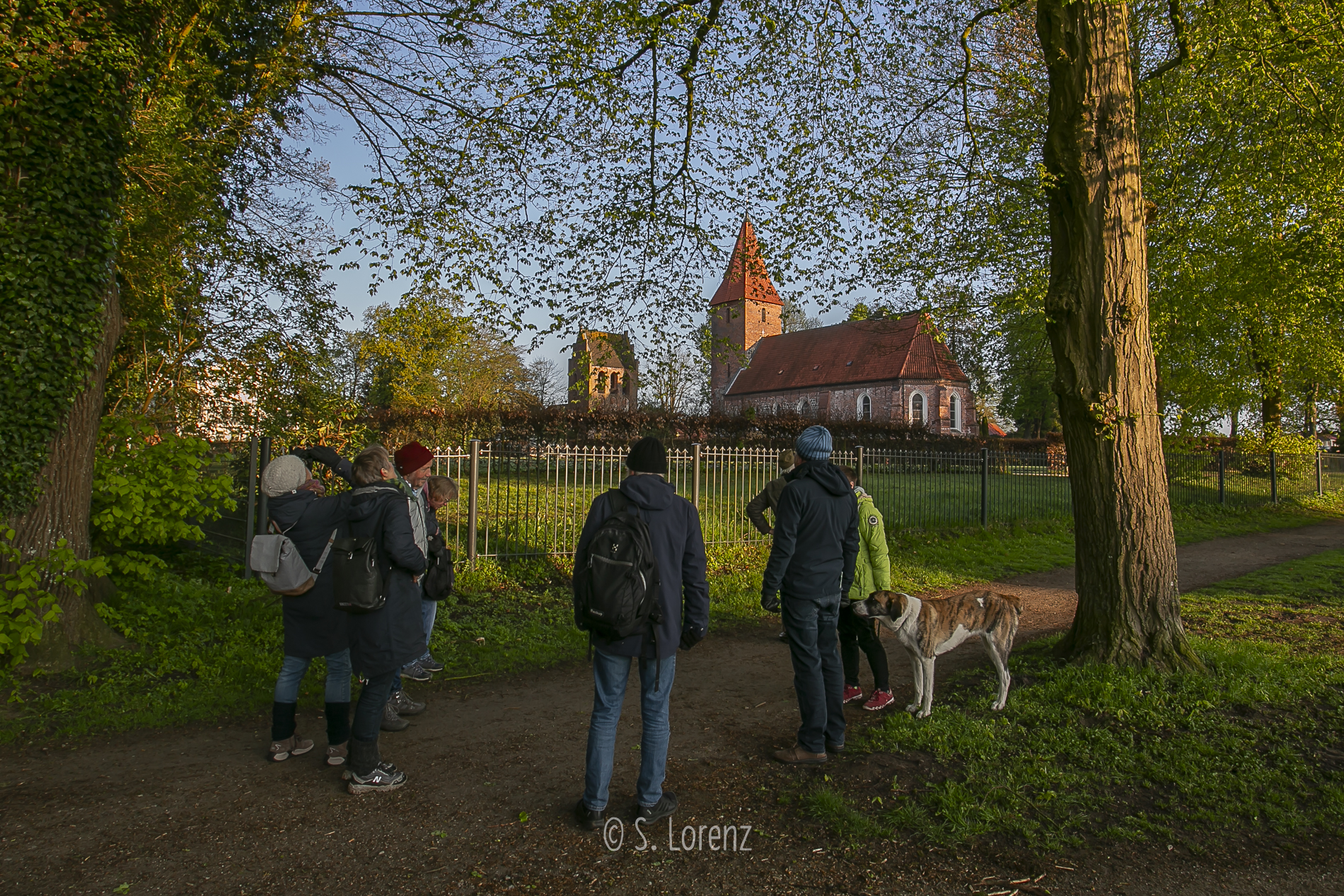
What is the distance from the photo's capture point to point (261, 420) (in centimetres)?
927

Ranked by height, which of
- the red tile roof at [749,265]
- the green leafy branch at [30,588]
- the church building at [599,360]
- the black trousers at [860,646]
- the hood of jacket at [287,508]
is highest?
the red tile roof at [749,265]

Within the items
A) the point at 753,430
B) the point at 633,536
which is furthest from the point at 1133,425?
the point at 753,430

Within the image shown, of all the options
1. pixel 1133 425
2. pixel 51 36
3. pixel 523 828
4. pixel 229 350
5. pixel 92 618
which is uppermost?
pixel 51 36

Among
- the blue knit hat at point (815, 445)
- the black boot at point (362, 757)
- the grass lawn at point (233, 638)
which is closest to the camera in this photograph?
the black boot at point (362, 757)

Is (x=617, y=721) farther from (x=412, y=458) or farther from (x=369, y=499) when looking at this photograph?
(x=412, y=458)

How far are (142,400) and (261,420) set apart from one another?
1357 millimetres

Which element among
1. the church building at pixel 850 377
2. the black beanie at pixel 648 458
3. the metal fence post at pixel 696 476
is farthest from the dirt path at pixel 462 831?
the church building at pixel 850 377

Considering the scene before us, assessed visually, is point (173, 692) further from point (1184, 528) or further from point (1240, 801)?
point (1184, 528)

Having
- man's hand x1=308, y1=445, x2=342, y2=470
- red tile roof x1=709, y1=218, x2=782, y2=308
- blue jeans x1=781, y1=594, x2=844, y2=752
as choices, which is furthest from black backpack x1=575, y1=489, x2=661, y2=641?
red tile roof x1=709, y1=218, x2=782, y2=308

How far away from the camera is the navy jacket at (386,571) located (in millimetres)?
3859

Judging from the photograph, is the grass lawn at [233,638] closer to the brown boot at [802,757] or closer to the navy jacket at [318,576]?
the navy jacket at [318,576]

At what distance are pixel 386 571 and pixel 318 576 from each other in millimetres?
532

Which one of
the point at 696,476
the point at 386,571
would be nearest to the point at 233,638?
the point at 386,571

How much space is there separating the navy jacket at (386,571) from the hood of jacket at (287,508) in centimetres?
43
